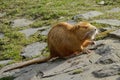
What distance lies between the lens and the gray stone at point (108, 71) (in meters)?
5.45

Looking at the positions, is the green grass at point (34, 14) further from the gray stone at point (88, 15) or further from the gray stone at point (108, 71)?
the gray stone at point (108, 71)

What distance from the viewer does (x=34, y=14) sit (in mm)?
10203

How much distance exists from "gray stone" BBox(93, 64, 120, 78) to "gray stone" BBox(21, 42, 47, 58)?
226 cm

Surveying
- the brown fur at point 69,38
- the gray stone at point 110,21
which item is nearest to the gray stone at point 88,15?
the gray stone at point 110,21

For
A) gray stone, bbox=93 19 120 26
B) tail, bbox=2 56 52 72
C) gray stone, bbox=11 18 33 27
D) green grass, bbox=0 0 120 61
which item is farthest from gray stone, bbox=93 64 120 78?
gray stone, bbox=11 18 33 27

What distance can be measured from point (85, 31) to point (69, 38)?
0.29 m

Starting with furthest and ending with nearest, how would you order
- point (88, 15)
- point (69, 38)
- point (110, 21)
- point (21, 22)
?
point (21, 22) → point (88, 15) → point (110, 21) → point (69, 38)

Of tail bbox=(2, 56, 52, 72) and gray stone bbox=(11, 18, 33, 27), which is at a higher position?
gray stone bbox=(11, 18, 33, 27)

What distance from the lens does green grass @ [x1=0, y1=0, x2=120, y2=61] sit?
831cm

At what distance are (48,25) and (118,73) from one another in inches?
156

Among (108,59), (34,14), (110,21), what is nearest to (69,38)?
(108,59)

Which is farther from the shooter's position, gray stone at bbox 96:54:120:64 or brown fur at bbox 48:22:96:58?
brown fur at bbox 48:22:96:58

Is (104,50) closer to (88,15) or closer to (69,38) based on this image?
(69,38)

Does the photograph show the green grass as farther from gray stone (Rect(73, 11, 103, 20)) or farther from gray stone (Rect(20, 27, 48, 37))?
gray stone (Rect(73, 11, 103, 20))
